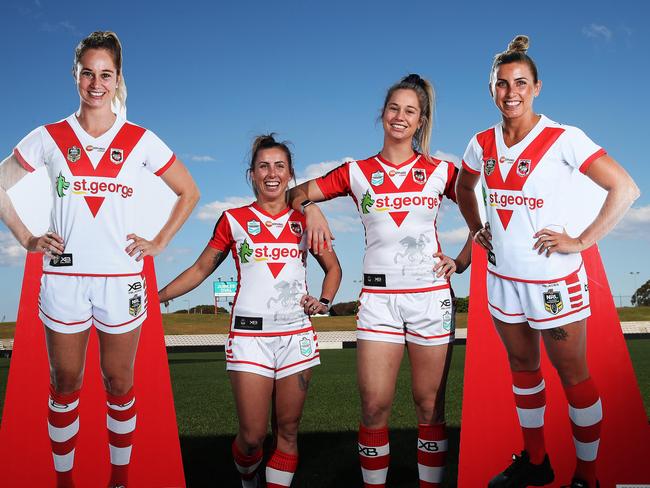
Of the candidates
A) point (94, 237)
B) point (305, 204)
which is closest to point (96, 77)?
point (94, 237)

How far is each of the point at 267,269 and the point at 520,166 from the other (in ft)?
5.57

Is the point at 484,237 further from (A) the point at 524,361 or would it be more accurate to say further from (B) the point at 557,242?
(A) the point at 524,361

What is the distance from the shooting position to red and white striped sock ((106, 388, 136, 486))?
437 cm

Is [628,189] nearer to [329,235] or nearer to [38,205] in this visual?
[329,235]

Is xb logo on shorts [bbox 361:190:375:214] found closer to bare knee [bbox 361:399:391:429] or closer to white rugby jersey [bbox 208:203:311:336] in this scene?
white rugby jersey [bbox 208:203:311:336]

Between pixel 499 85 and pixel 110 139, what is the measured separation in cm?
252

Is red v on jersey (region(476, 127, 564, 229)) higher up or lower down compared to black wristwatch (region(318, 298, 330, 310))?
higher up

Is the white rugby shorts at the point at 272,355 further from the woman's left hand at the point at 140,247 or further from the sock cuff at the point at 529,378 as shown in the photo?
the sock cuff at the point at 529,378

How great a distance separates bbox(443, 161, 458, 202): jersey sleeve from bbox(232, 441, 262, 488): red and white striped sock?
2.05 metres

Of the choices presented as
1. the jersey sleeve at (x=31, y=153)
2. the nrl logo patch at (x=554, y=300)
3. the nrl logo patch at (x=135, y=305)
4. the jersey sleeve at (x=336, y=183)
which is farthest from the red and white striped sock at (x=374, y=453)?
the jersey sleeve at (x=31, y=153)

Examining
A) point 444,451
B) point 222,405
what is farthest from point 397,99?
point 222,405

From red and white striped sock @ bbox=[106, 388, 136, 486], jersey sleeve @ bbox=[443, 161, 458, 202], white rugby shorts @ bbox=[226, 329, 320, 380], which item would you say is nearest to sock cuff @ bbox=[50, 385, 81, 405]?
red and white striped sock @ bbox=[106, 388, 136, 486]

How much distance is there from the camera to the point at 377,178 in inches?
166

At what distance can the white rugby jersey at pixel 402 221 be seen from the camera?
4.09 metres
